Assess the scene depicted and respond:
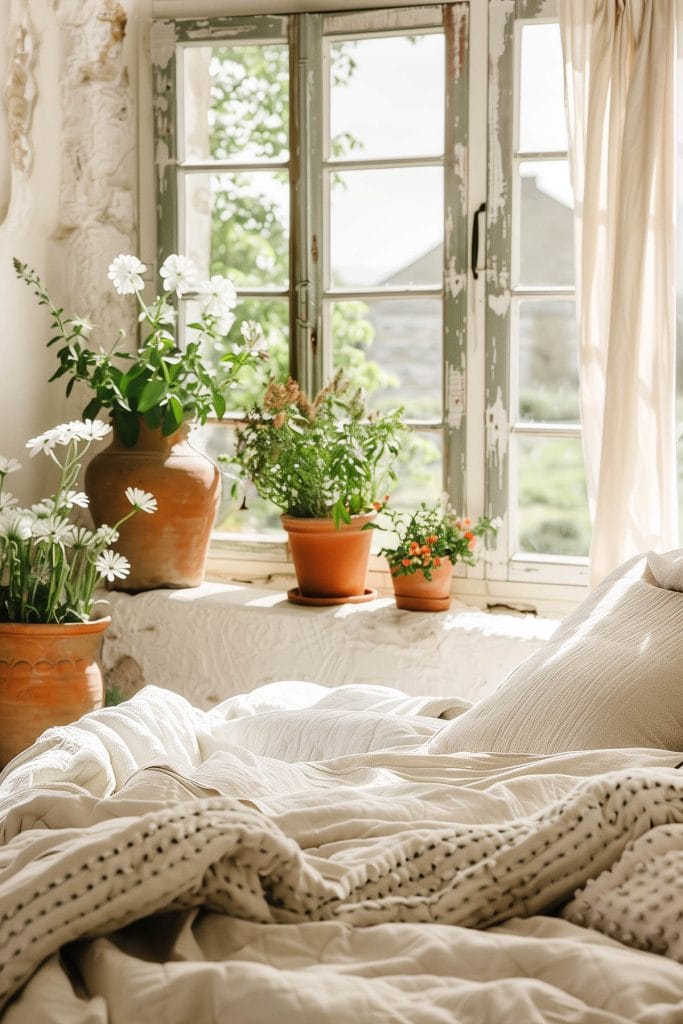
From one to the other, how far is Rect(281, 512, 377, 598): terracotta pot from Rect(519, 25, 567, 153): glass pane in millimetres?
1218

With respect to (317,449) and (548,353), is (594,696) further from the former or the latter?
(548,353)

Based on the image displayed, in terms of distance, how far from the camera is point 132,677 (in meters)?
Result: 3.60

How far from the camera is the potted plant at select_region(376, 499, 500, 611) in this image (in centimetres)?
333

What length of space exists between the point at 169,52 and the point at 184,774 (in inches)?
115

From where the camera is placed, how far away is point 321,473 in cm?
345

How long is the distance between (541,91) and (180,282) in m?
1.20

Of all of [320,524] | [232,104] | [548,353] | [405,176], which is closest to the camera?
[320,524]

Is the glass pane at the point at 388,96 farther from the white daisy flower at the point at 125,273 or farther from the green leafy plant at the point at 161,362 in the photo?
the white daisy flower at the point at 125,273

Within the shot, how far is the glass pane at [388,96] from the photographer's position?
11.7 ft

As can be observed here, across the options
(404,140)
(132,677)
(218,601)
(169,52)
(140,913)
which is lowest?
(132,677)

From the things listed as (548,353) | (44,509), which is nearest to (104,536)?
(44,509)

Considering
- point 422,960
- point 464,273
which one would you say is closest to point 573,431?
point 464,273

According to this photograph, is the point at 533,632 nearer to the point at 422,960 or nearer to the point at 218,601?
the point at 218,601

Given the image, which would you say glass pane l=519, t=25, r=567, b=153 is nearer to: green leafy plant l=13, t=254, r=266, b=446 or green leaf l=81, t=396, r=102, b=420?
green leafy plant l=13, t=254, r=266, b=446
